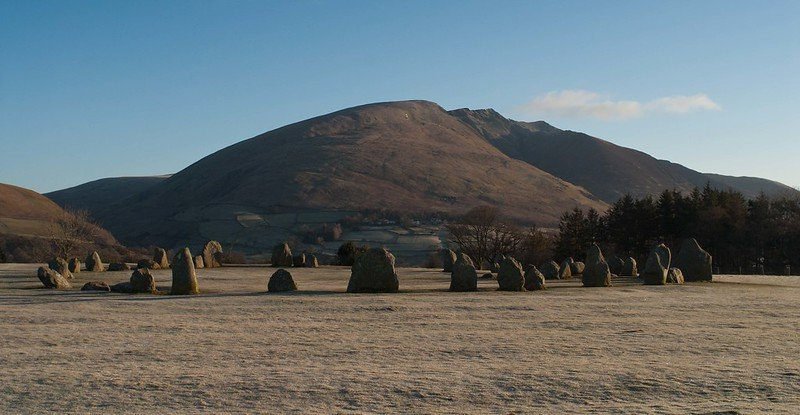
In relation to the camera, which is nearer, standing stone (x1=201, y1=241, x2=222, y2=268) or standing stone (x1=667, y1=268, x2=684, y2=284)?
standing stone (x1=667, y1=268, x2=684, y2=284)

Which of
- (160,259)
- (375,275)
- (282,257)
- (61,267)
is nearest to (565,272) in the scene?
(375,275)

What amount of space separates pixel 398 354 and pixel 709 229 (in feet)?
166

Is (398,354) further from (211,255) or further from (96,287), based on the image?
(211,255)

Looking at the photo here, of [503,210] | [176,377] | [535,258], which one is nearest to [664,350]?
[176,377]

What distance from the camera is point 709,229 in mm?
58781

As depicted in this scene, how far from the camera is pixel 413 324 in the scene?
1927 centimetres

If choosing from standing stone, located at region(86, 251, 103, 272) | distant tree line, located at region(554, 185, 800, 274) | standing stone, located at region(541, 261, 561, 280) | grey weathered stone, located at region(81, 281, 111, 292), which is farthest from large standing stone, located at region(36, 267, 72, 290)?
distant tree line, located at region(554, 185, 800, 274)

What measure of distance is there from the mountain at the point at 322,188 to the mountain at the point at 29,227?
53.5 feet

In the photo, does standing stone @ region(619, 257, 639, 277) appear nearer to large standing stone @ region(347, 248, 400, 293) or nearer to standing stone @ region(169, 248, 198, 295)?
large standing stone @ region(347, 248, 400, 293)

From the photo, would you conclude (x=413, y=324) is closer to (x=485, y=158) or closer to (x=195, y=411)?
(x=195, y=411)

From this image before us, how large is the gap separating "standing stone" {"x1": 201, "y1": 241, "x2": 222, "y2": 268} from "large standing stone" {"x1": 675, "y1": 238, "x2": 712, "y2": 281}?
28.6m

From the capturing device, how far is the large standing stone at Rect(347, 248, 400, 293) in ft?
94.7

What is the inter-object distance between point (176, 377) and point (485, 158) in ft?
594

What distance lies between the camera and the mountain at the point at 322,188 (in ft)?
419
